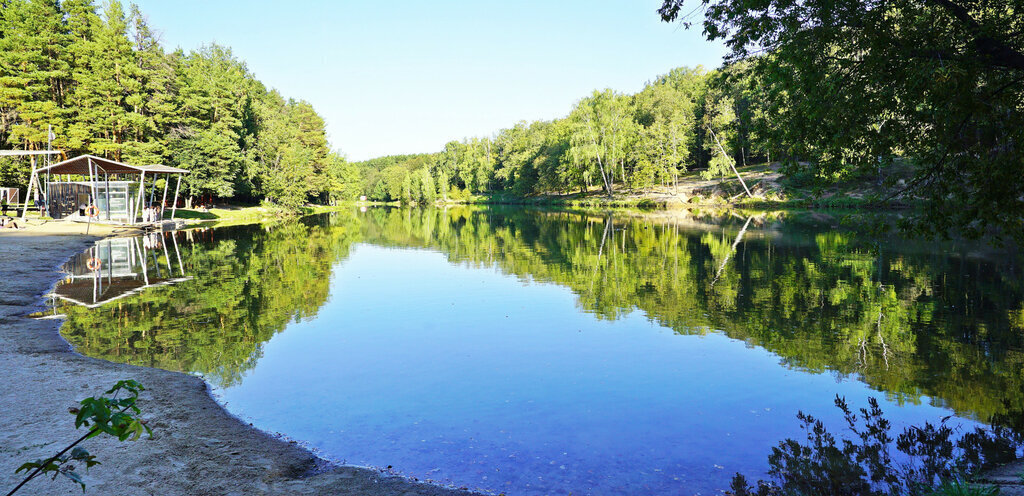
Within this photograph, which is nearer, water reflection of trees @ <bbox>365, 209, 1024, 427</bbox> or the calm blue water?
the calm blue water

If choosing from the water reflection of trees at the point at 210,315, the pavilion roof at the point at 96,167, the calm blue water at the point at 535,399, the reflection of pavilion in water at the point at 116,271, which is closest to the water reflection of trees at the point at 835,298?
the calm blue water at the point at 535,399

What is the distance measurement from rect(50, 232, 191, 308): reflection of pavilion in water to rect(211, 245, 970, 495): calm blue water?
21.8ft

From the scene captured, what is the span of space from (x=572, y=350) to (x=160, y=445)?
7473mm

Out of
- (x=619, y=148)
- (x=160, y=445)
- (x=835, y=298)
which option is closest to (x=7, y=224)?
(x=160, y=445)

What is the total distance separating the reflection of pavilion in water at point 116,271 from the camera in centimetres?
1606

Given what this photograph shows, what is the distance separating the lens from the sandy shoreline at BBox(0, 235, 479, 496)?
5.53m

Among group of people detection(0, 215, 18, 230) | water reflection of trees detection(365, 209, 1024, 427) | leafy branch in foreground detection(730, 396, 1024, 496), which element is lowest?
leafy branch in foreground detection(730, 396, 1024, 496)

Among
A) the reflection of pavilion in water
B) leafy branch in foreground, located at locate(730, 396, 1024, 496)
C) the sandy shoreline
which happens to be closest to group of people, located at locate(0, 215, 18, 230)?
the reflection of pavilion in water

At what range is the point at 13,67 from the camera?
45.2 meters

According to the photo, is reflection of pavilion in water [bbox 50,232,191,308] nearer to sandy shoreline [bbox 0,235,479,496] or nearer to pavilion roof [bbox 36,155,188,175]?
sandy shoreline [bbox 0,235,479,496]

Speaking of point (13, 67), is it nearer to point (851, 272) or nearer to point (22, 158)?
point (22, 158)

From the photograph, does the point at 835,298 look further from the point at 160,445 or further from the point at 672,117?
the point at 672,117

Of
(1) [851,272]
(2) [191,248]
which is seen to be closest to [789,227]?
(1) [851,272]

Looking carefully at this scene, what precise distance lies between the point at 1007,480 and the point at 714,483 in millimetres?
2571
